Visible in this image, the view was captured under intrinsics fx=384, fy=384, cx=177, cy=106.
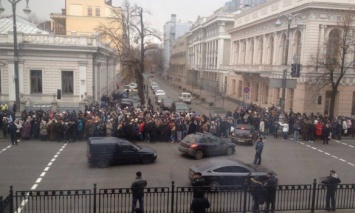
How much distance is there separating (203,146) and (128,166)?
3204 millimetres

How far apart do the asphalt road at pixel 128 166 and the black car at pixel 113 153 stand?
285mm

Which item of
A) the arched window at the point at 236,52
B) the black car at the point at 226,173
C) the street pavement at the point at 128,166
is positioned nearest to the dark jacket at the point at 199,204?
the black car at the point at 226,173

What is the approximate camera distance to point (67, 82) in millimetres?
28719

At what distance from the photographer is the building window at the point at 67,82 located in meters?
28.6

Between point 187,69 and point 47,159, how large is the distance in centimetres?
1943

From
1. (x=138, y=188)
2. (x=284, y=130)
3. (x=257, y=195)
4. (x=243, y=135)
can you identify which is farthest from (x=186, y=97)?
(x=138, y=188)

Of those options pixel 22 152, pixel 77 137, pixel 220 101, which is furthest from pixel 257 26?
pixel 22 152

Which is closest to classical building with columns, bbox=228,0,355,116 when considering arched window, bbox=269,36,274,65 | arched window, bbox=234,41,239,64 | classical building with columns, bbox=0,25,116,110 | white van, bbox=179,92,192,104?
arched window, bbox=269,36,274,65

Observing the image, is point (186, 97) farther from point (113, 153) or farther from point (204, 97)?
point (113, 153)

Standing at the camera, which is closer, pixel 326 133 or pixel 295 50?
pixel 326 133

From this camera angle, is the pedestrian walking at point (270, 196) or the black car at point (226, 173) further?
the black car at point (226, 173)

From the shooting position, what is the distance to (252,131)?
19375 mm

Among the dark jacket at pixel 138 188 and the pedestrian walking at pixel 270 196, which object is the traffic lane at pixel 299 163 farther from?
the dark jacket at pixel 138 188

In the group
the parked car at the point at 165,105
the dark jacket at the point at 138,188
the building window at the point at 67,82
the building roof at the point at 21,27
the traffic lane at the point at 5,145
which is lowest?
the traffic lane at the point at 5,145
